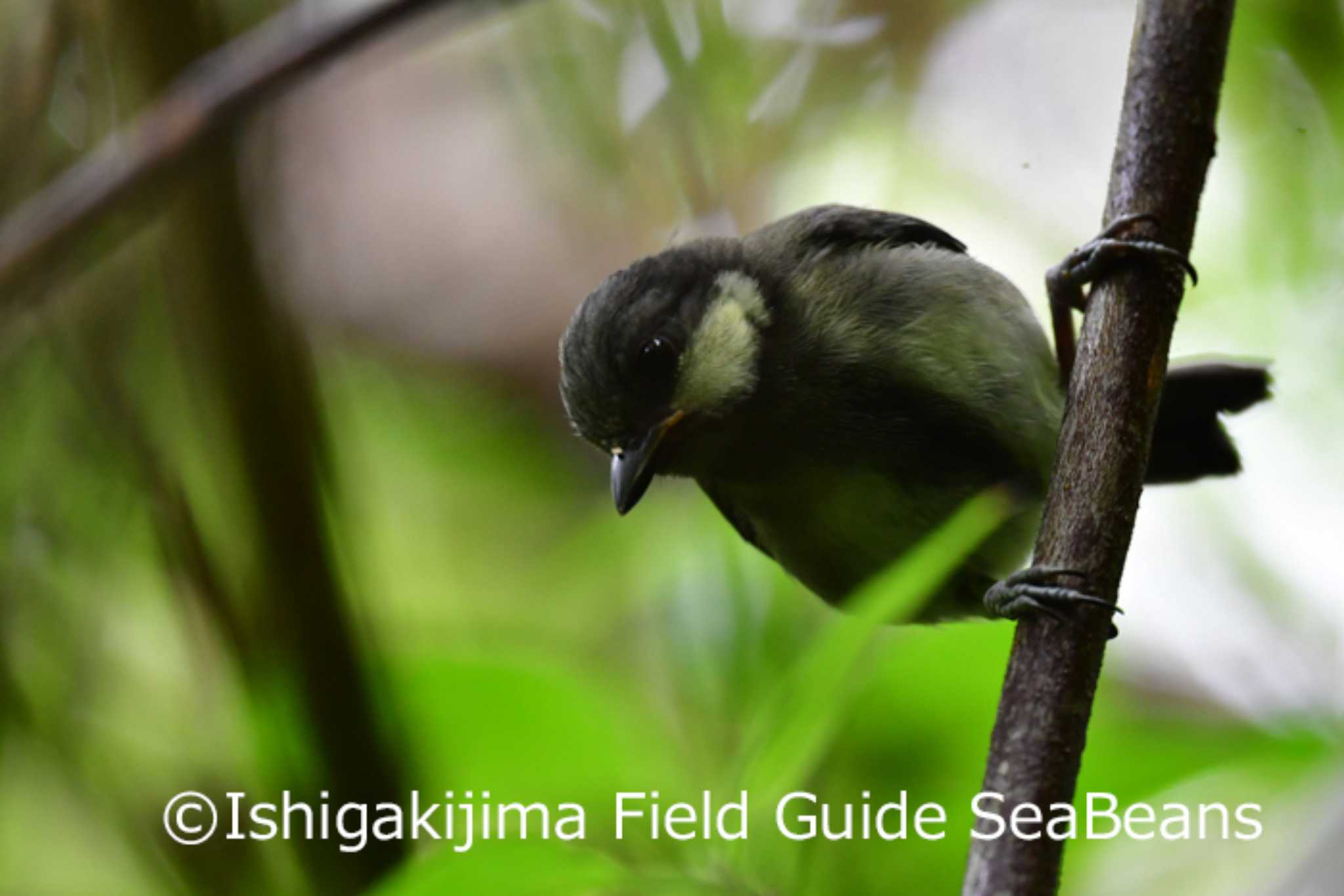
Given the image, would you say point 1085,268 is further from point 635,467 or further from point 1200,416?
point 1200,416

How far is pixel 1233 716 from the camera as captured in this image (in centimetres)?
189

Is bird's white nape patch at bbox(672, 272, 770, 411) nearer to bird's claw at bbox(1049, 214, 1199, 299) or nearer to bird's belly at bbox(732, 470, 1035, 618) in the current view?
bird's belly at bbox(732, 470, 1035, 618)

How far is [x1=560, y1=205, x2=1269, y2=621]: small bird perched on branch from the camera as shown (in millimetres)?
2182

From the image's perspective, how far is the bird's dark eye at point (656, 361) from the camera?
217 cm

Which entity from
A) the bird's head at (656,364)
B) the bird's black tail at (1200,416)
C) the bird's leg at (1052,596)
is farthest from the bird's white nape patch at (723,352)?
the bird's leg at (1052,596)

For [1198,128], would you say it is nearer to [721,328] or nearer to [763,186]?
[721,328]

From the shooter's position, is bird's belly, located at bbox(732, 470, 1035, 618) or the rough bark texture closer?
the rough bark texture

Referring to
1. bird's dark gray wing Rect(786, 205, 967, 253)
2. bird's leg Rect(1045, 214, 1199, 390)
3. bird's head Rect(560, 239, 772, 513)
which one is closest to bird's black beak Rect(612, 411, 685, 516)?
bird's head Rect(560, 239, 772, 513)

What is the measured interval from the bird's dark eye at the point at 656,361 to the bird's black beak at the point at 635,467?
0.22 feet

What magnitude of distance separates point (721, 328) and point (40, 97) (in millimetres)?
1152

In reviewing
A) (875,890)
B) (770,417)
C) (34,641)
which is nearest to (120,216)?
(34,641)

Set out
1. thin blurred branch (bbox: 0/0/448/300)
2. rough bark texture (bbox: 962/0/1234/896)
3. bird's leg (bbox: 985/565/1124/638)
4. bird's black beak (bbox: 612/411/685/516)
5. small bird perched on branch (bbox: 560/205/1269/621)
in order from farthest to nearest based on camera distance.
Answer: small bird perched on branch (bbox: 560/205/1269/621) < bird's black beak (bbox: 612/411/685/516) < thin blurred branch (bbox: 0/0/448/300) < bird's leg (bbox: 985/565/1124/638) < rough bark texture (bbox: 962/0/1234/896)

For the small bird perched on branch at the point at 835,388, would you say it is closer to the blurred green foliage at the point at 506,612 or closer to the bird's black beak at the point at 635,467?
the bird's black beak at the point at 635,467

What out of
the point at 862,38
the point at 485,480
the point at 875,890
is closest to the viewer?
the point at 875,890
